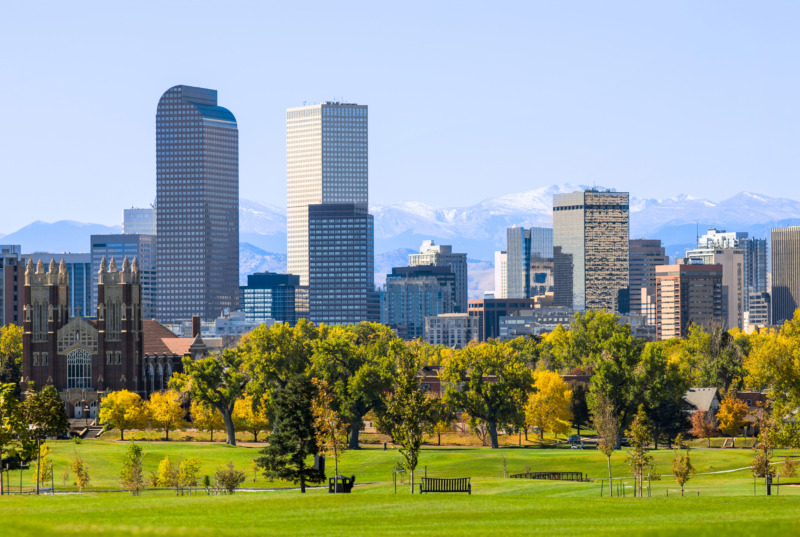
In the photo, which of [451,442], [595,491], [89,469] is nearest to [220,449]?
[89,469]

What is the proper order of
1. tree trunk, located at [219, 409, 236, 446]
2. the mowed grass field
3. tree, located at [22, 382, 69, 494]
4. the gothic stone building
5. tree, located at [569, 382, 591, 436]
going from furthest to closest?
the gothic stone building
tree, located at [569, 382, 591, 436]
tree trunk, located at [219, 409, 236, 446]
tree, located at [22, 382, 69, 494]
the mowed grass field

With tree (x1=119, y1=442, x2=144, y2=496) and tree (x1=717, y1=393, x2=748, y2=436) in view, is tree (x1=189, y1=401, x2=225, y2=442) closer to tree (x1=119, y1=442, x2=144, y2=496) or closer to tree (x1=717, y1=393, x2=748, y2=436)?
tree (x1=119, y1=442, x2=144, y2=496)

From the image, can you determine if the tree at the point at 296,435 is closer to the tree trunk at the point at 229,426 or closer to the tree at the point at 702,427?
the tree trunk at the point at 229,426

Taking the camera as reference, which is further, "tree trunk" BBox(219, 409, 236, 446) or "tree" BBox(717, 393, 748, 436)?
"tree" BBox(717, 393, 748, 436)

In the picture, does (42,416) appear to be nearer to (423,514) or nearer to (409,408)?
(409,408)

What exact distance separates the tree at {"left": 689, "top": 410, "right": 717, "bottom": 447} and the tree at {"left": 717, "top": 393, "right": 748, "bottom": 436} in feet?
4.47

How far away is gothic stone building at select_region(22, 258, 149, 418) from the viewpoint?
188000mm

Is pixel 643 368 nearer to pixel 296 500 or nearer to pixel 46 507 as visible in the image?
pixel 296 500

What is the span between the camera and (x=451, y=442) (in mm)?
156250

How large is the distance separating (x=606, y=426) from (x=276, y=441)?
94.6ft

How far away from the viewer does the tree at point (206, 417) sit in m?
158

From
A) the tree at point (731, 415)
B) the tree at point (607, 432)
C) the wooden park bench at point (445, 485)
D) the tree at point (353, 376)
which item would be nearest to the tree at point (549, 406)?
the tree at point (353, 376)

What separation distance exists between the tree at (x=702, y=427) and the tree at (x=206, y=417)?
59392 millimetres

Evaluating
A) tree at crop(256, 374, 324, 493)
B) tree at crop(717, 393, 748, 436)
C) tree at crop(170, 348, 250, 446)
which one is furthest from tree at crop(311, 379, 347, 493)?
tree at crop(717, 393, 748, 436)
